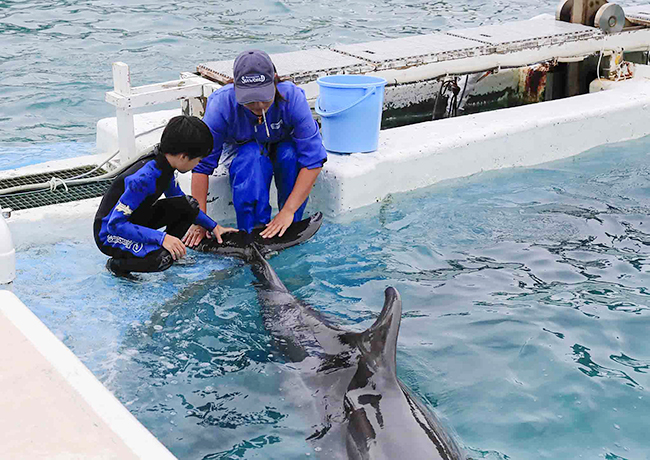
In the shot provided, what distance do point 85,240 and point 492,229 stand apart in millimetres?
3001

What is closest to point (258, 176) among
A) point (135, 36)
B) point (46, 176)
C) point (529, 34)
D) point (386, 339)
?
point (46, 176)

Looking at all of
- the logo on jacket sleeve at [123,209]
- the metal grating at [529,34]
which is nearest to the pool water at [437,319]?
the logo on jacket sleeve at [123,209]

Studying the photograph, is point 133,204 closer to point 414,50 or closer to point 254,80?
point 254,80

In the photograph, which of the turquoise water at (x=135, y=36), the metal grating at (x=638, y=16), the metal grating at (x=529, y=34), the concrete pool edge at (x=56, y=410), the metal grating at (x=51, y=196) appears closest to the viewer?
the concrete pool edge at (x=56, y=410)

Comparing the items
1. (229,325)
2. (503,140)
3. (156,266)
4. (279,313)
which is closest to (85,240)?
(156,266)

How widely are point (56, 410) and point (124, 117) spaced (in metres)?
4.41

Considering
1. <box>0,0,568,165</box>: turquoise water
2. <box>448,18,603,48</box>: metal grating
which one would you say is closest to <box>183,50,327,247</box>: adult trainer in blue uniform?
<box>0,0,568,165</box>: turquoise water

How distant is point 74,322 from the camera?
458cm

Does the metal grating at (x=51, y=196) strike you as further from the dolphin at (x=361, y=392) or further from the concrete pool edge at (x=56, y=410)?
the concrete pool edge at (x=56, y=410)

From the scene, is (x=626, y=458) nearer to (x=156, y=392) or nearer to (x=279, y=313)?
(x=279, y=313)

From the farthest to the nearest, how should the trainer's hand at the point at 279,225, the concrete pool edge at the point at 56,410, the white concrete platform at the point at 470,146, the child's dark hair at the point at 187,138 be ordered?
the white concrete platform at the point at 470,146 < the trainer's hand at the point at 279,225 < the child's dark hair at the point at 187,138 < the concrete pool edge at the point at 56,410

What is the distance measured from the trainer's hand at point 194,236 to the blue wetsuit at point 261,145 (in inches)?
16.6

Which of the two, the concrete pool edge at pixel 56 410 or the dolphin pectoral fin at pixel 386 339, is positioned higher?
the concrete pool edge at pixel 56 410

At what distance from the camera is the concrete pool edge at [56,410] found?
1897 millimetres
